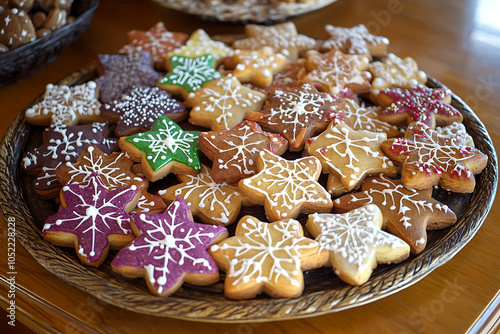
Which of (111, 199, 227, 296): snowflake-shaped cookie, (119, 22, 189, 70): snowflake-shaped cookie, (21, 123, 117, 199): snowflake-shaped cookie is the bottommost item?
(21, 123, 117, 199): snowflake-shaped cookie

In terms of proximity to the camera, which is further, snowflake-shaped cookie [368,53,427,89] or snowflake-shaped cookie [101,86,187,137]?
snowflake-shaped cookie [368,53,427,89]

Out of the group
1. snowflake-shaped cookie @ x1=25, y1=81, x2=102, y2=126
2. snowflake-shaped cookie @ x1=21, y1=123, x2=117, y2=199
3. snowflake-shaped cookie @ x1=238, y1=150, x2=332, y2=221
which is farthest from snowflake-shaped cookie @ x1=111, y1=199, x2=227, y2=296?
snowflake-shaped cookie @ x1=25, y1=81, x2=102, y2=126

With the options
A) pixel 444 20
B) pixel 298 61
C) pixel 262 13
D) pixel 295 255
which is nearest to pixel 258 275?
pixel 295 255

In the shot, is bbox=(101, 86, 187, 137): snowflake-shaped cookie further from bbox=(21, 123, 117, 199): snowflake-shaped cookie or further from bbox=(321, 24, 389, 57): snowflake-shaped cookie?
bbox=(321, 24, 389, 57): snowflake-shaped cookie

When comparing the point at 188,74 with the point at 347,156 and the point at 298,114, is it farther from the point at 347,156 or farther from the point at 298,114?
the point at 347,156

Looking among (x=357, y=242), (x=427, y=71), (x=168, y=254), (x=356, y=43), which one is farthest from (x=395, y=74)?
(x=168, y=254)

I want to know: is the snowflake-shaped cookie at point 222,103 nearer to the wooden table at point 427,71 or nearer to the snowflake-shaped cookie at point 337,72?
the snowflake-shaped cookie at point 337,72

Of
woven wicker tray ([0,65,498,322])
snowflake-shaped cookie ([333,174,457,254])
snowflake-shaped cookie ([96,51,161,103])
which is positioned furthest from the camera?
snowflake-shaped cookie ([96,51,161,103])

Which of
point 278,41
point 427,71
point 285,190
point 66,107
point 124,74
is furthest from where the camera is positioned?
point 427,71
